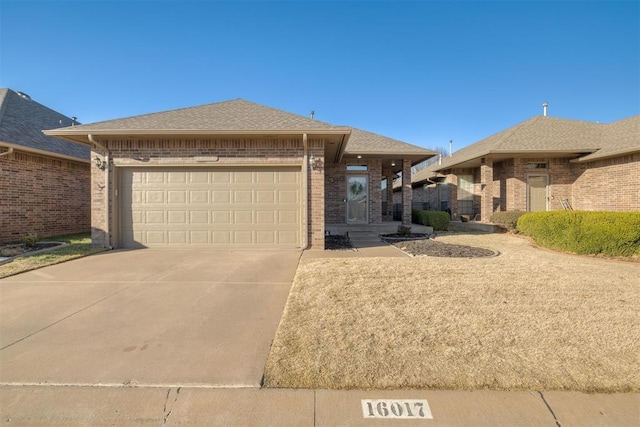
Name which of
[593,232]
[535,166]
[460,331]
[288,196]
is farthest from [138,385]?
[535,166]

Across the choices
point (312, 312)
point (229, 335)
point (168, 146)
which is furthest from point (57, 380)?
point (168, 146)

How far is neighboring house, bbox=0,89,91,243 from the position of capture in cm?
987

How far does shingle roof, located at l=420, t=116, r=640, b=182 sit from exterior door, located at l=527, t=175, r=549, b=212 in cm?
156

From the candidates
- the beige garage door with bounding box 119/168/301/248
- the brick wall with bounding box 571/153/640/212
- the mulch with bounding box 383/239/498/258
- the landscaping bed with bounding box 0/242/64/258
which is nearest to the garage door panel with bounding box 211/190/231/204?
the beige garage door with bounding box 119/168/301/248

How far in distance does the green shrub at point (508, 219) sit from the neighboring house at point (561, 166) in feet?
6.41

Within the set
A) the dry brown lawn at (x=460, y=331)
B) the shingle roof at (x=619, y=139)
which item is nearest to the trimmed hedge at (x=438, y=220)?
the shingle roof at (x=619, y=139)

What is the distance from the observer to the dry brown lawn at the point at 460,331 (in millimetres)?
2518

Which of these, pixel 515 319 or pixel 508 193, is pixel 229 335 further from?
pixel 508 193

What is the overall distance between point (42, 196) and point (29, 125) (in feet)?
10.1

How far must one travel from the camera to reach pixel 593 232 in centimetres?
798

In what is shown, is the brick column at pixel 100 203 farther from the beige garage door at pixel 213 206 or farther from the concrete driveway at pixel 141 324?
the concrete driveway at pixel 141 324

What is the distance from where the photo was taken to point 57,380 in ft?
8.36

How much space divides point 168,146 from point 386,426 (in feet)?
29.1

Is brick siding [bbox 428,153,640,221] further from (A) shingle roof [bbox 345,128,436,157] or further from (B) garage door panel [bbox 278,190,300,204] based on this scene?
(B) garage door panel [bbox 278,190,300,204]
